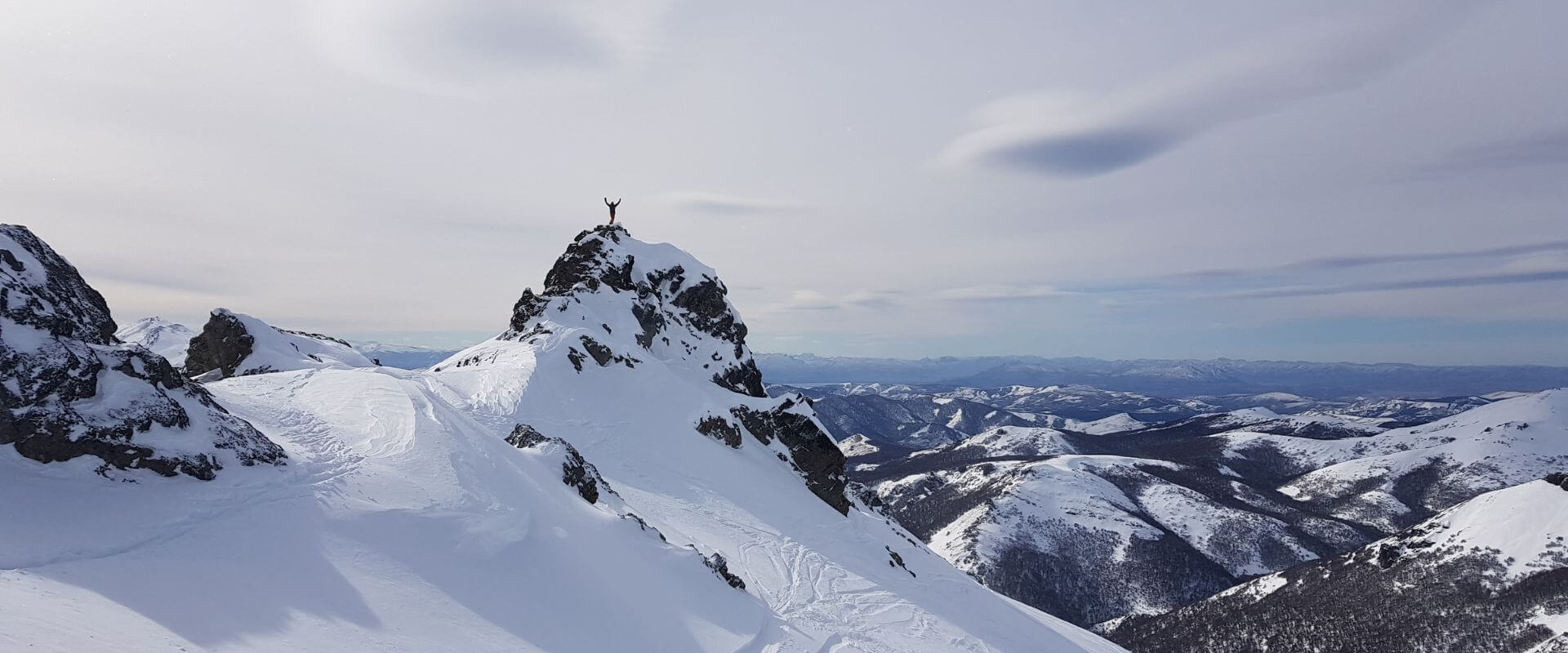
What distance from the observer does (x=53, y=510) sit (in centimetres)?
1441

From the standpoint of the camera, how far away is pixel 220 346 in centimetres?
4753

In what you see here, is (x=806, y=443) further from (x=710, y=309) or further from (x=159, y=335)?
(x=159, y=335)

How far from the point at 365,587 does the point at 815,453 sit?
136 ft

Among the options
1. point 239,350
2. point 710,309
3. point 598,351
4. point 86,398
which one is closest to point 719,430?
point 598,351

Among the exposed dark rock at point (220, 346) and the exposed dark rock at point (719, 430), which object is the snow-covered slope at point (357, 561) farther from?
the exposed dark rock at point (220, 346)

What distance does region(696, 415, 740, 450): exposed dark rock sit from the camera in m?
50.0

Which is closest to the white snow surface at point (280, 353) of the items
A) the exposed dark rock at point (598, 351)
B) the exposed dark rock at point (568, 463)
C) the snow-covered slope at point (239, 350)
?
the snow-covered slope at point (239, 350)

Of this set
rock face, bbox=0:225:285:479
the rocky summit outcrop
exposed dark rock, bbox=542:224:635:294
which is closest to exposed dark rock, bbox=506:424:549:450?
rock face, bbox=0:225:285:479

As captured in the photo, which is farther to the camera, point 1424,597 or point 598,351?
point 1424,597

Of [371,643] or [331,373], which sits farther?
[331,373]

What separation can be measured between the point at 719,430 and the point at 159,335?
3204 inches

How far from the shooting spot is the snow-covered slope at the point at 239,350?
45469 mm

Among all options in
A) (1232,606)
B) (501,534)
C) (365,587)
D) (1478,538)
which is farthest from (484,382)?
(1478,538)

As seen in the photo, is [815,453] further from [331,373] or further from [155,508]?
[155,508]
